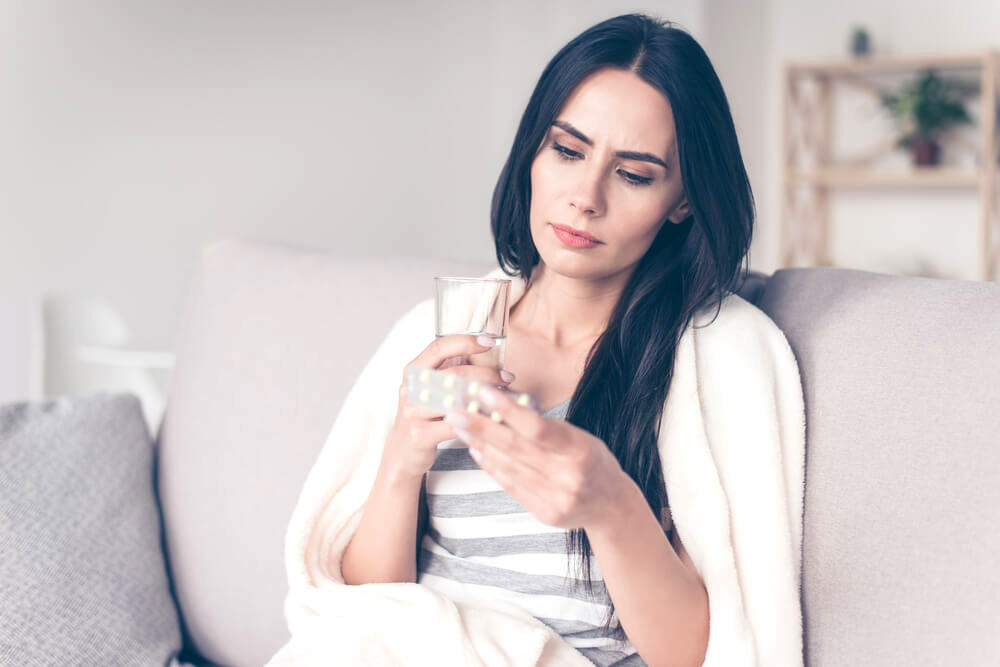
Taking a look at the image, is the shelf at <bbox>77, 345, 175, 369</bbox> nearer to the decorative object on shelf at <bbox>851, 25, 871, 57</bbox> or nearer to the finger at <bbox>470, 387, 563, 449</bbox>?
the finger at <bbox>470, 387, 563, 449</bbox>

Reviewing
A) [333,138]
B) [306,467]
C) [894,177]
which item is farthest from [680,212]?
[894,177]

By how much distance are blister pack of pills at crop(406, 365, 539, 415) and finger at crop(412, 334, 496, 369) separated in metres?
0.13

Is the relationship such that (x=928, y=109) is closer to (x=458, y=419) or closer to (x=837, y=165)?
(x=837, y=165)

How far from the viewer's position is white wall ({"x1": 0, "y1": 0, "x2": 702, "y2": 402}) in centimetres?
276

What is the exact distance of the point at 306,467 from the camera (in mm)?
1422

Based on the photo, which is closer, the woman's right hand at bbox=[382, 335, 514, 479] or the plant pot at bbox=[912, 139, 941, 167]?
the woman's right hand at bbox=[382, 335, 514, 479]

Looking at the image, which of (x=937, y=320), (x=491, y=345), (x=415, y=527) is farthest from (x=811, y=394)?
(x=415, y=527)

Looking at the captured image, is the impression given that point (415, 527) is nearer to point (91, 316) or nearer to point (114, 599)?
point (114, 599)

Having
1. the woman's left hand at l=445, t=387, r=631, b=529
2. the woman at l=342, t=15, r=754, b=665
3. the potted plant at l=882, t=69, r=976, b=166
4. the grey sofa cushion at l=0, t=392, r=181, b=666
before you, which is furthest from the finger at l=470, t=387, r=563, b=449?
the potted plant at l=882, t=69, r=976, b=166

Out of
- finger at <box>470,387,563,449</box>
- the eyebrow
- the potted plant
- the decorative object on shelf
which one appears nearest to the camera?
finger at <box>470,387,563,449</box>

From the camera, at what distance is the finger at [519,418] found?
2.63 ft

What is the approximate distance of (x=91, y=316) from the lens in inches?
113

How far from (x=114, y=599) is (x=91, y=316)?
5.73ft

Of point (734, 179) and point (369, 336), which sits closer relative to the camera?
point (734, 179)
